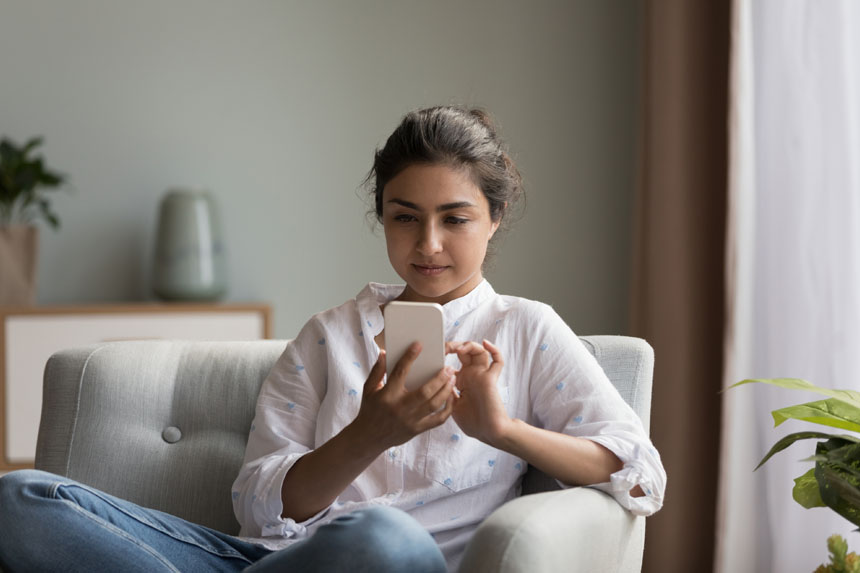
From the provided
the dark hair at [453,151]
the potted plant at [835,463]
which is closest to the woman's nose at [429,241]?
the dark hair at [453,151]

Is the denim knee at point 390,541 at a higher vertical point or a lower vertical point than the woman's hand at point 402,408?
lower

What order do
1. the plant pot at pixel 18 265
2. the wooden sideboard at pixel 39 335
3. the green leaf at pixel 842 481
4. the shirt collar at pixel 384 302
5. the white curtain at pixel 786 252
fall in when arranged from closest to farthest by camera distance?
the green leaf at pixel 842 481, the shirt collar at pixel 384 302, the white curtain at pixel 786 252, the wooden sideboard at pixel 39 335, the plant pot at pixel 18 265

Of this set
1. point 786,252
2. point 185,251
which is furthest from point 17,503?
point 185,251

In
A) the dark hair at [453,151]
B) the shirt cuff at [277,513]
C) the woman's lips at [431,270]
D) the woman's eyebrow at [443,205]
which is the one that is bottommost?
the shirt cuff at [277,513]

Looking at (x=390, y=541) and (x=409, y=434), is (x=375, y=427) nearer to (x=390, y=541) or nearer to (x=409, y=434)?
(x=409, y=434)

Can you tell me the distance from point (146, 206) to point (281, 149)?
50cm

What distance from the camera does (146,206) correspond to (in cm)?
334

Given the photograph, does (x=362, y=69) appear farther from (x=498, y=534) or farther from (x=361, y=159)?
(x=498, y=534)

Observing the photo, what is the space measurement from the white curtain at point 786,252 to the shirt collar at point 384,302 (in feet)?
3.02

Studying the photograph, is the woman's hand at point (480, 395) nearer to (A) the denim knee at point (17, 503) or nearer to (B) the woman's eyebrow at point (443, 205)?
(B) the woman's eyebrow at point (443, 205)

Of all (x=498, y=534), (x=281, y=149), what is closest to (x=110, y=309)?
(x=281, y=149)

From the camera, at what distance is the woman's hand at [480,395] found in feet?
4.14

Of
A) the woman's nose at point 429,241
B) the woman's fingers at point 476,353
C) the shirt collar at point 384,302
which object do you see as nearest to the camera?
the woman's fingers at point 476,353

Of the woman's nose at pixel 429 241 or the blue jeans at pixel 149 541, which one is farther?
the woman's nose at pixel 429 241
